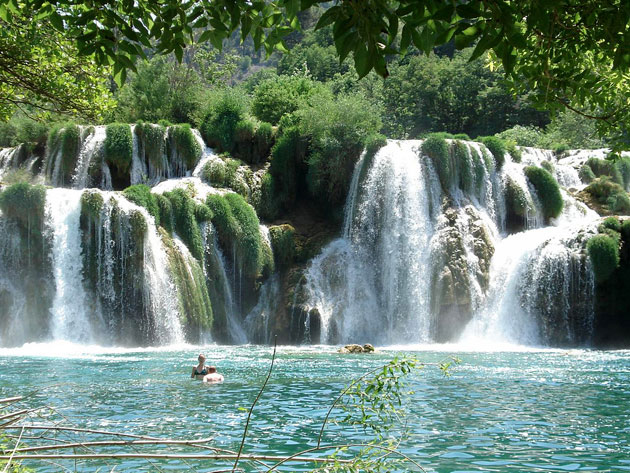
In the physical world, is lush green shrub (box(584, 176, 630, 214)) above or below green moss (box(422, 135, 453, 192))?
below

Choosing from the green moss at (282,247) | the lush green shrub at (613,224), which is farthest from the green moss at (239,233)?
the lush green shrub at (613,224)

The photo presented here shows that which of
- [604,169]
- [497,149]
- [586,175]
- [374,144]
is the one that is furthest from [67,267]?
[604,169]

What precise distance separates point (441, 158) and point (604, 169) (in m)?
9.02

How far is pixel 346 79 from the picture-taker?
165 feet

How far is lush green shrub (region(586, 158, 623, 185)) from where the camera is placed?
102ft

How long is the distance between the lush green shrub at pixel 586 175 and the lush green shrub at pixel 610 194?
132 centimetres

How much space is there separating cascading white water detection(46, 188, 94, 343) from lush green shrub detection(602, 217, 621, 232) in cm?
1675

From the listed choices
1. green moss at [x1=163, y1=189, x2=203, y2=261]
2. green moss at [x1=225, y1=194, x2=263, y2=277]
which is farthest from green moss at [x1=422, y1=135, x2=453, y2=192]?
green moss at [x1=163, y1=189, x2=203, y2=261]

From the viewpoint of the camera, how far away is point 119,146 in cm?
2725

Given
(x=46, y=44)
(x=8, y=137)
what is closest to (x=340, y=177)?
(x=8, y=137)

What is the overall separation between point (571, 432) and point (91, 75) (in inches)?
310

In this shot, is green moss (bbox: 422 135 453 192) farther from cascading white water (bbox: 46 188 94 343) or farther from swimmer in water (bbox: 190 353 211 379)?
swimmer in water (bbox: 190 353 211 379)

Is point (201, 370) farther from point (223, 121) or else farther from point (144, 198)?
point (223, 121)

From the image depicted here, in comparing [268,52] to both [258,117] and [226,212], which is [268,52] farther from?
[258,117]
